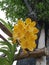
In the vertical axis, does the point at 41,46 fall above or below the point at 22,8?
below

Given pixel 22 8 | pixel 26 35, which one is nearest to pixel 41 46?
pixel 22 8

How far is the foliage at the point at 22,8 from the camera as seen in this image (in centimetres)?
409

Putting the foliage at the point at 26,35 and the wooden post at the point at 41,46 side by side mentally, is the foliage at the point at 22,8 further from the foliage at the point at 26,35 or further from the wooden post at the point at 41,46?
the foliage at the point at 26,35

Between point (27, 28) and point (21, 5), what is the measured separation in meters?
3.53

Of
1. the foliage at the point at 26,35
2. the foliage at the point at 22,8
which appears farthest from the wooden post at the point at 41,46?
the foliage at the point at 26,35

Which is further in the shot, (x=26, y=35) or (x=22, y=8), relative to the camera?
(x=22, y=8)

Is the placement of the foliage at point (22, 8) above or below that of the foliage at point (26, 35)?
below

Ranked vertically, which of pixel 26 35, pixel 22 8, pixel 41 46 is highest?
pixel 26 35

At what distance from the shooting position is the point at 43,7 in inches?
161

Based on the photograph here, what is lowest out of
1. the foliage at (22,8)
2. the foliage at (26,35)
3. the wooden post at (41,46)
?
the wooden post at (41,46)

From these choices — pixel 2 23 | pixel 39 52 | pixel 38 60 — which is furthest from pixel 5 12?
pixel 2 23

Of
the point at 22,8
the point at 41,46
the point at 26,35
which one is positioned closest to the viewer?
the point at 26,35

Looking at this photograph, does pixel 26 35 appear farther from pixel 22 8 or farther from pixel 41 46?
pixel 22 8

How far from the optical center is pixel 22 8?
4.34m
